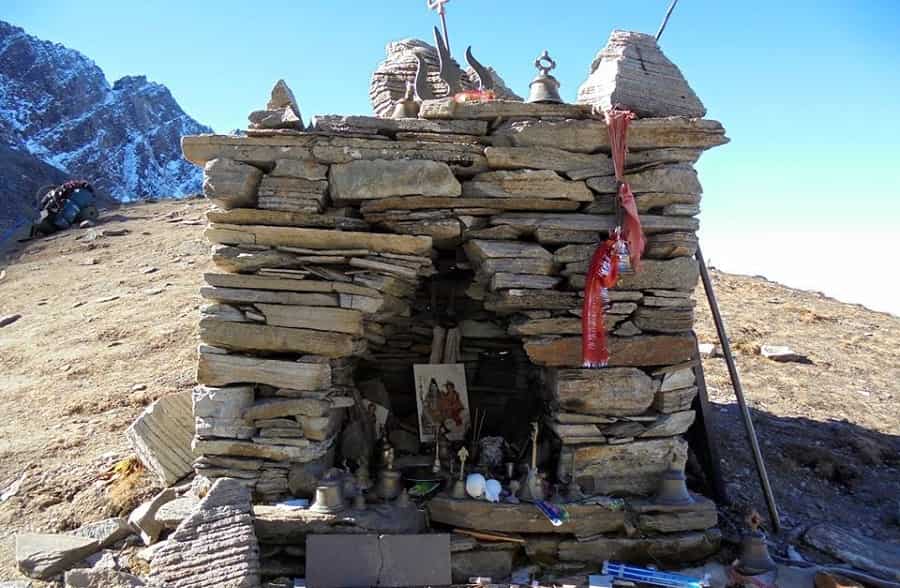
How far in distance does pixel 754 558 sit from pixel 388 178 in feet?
11.8

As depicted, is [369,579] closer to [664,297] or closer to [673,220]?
[664,297]

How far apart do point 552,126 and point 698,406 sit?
2.72 m

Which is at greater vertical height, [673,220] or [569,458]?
[673,220]

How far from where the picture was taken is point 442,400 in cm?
565

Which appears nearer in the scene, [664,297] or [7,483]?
[664,297]

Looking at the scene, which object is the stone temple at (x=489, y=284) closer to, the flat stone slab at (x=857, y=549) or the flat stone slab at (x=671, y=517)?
the flat stone slab at (x=671, y=517)

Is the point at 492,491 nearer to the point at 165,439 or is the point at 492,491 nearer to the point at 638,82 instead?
the point at 165,439

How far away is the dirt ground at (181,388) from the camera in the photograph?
16.5ft

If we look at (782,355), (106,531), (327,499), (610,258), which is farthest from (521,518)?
(782,355)

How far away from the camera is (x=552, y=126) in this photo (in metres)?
4.46

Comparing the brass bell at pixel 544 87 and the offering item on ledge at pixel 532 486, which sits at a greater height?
the brass bell at pixel 544 87

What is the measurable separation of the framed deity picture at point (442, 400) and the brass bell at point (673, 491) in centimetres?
183

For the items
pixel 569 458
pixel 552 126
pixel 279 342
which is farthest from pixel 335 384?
pixel 552 126

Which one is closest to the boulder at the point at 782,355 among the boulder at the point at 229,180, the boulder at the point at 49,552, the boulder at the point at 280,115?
the boulder at the point at 280,115
